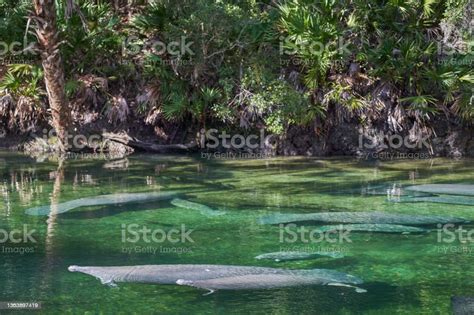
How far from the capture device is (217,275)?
5.24m

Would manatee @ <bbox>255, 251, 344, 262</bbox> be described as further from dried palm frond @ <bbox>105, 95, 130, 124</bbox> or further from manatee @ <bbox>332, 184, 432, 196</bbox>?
dried palm frond @ <bbox>105, 95, 130, 124</bbox>

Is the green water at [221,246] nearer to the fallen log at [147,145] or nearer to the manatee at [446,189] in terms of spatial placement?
the manatee at [446,189]

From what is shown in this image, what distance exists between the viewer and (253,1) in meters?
17.4

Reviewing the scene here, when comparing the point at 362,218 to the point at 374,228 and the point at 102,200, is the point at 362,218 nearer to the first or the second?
the point at 374,228

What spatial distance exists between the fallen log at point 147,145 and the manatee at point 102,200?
702 cm

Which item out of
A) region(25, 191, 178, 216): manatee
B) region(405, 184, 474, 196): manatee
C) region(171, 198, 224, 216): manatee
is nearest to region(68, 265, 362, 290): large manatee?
region(171, 198, 224, 216): manatee

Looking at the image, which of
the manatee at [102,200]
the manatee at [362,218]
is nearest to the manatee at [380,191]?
the manatee at [362,218]

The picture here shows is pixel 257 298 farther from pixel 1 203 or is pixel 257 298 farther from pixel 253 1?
pixel 253 1

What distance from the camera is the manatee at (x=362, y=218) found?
7578 millimetres

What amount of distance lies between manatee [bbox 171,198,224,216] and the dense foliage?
7.00 m

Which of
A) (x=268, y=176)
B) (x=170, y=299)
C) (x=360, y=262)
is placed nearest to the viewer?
(x=170, y=299)

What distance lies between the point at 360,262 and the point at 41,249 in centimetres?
310

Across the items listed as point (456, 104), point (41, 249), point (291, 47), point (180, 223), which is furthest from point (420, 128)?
point (41, 249)

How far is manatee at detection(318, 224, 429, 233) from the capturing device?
23.4 feet
